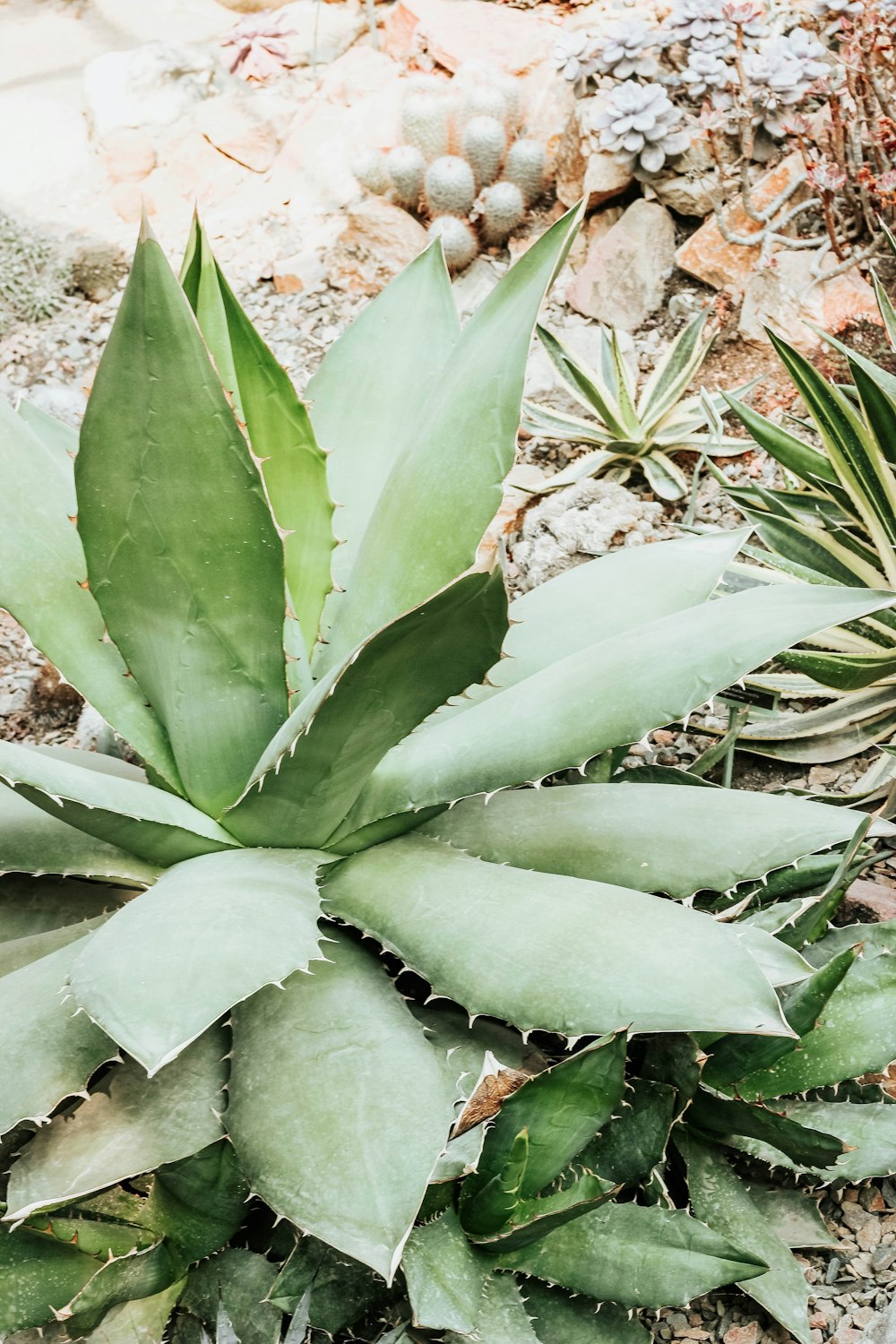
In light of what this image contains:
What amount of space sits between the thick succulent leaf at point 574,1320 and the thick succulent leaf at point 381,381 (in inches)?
37.3

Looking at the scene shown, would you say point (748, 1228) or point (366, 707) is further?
point (748, 1228)

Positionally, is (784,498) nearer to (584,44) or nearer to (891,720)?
(891,720)

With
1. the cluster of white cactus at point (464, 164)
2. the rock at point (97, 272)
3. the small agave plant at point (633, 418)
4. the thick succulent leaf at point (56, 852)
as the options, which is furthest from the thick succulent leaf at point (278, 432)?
the rock at point (97, 272)

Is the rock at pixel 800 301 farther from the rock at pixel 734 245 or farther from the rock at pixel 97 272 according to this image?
the rock at pixel 97 272

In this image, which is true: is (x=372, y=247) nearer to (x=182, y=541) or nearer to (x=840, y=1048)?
(x=182, y=541)

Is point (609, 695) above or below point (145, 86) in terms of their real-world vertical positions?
below

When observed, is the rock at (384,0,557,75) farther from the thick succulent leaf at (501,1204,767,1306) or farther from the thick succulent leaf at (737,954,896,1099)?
the thick succulent leaf at (501,1204,767,1306)

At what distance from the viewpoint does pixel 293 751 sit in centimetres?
108

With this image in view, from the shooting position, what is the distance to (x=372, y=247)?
370 centimetres

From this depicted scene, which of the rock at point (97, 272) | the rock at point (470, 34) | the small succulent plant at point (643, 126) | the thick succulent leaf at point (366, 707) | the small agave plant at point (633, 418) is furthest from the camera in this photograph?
the rock at point (470, 34)

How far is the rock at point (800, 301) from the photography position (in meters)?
2.74

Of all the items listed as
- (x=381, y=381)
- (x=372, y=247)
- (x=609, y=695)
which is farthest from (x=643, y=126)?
(x=609, y=695)

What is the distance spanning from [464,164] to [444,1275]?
3.57m

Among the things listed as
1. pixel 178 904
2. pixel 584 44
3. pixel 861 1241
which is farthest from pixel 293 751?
pixel 584 44
